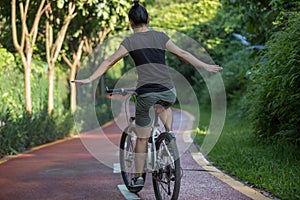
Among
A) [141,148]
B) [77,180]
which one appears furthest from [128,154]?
[77,180]

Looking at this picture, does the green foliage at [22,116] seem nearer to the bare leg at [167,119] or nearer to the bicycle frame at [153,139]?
the bicycle frame at [153,139]

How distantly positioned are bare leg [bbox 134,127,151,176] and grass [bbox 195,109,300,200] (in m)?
1.42

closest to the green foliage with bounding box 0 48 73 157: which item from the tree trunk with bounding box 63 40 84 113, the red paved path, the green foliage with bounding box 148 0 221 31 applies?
the red paved path

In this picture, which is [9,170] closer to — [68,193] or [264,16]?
[68,193]

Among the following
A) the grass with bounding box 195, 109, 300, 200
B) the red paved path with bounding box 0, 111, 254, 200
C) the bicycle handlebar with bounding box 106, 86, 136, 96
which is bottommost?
the red paved path with bounding box 0, 111, 254, 200

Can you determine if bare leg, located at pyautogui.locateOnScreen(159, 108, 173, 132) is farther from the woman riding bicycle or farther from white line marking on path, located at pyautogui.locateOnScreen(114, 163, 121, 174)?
white line marking on path, located at pyautogui.locateOnScreen(114, 163, 121, 174)

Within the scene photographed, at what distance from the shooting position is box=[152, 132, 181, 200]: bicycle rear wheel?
16.4ft

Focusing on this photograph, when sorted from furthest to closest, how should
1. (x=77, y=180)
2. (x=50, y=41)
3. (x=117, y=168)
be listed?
1. (x=50, y=41)
2. (x=117, y=168)
3. (x=77, y=180)

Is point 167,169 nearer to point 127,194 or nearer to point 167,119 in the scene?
point 167,119

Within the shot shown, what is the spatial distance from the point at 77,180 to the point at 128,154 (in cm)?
118

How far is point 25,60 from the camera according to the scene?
12.7 m

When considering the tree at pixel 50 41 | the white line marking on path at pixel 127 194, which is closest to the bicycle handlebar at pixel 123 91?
the white line marking on path at pixel 127 194

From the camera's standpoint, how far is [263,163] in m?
7.48

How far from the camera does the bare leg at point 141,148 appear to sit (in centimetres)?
565
